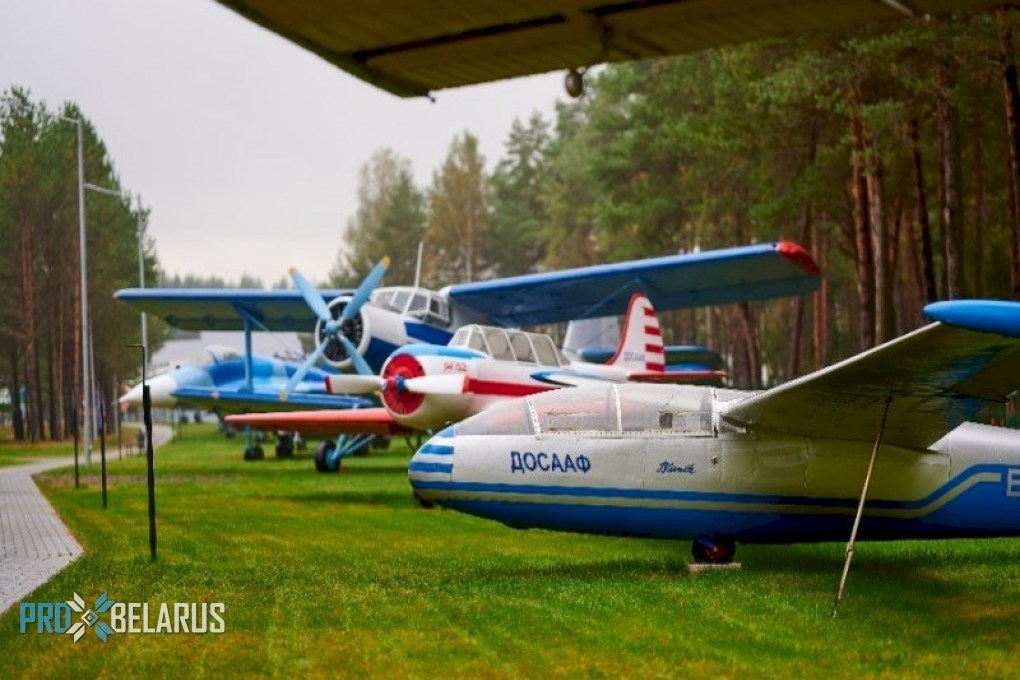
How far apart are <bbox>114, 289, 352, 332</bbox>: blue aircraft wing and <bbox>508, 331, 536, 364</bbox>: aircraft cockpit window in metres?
9.65

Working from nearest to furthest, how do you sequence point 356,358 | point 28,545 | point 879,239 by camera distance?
point 28,545 < point 356,358 < point 879,239

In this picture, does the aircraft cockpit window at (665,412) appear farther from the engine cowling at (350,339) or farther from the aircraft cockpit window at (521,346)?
the engine cowling at (350,339)

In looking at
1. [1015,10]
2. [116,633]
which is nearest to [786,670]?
[116,633]

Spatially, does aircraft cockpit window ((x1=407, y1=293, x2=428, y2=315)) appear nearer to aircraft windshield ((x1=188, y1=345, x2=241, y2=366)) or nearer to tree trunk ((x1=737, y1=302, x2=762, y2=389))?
aircraft windshield ((x1=188, y1=345, x2=241, y2=366))

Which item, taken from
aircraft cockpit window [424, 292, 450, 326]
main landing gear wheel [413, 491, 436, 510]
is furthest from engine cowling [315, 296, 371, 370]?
main landing gear wheel [413, 491, 436, 510]

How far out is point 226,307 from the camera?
3228 cm

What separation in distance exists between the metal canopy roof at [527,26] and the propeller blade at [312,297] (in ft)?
65.7

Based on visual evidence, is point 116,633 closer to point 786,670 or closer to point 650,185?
point 786,670

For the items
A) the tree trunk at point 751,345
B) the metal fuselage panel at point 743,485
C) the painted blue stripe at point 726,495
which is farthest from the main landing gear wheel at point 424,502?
the tree trunk at point 751,345

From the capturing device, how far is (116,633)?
8570 millimetres

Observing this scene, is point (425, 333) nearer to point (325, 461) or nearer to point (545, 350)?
point (325, 461)

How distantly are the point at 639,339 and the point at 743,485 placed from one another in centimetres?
1407

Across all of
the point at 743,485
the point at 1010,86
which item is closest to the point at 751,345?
the point at 1010,86

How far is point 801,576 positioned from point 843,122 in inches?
1289
